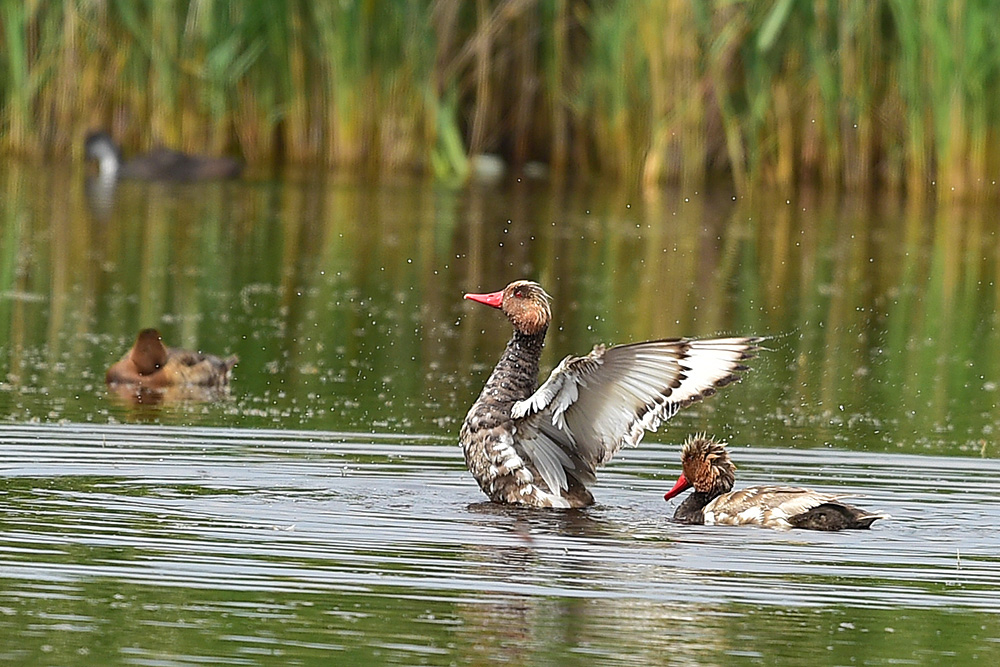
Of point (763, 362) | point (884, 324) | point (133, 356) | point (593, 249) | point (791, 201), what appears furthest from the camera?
point (791, 201)

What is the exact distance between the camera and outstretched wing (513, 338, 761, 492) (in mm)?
7043

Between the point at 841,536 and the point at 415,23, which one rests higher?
the point at 415,23

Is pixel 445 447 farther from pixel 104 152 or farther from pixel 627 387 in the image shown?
pixel 104 152

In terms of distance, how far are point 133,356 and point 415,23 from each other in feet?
36.6

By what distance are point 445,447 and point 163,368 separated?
2.58m

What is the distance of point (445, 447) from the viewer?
8570mm

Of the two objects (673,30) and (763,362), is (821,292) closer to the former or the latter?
(763,362)

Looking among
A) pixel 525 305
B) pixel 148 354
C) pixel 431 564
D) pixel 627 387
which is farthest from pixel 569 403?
pixel 148 354

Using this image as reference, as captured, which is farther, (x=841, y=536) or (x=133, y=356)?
(x=133, y=356)

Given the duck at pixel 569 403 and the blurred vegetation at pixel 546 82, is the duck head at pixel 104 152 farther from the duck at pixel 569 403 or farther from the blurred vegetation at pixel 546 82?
the duck at pixel 569 403

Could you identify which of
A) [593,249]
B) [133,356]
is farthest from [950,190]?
[133,356]

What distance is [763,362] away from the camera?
1190 cm

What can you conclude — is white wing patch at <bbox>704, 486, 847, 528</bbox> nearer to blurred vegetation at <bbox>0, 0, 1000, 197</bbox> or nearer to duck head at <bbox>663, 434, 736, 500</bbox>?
duck head at <bbox>663, 434, 736, 500</bbox>

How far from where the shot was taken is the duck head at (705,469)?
734 cm
